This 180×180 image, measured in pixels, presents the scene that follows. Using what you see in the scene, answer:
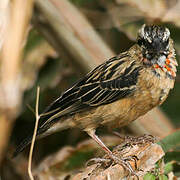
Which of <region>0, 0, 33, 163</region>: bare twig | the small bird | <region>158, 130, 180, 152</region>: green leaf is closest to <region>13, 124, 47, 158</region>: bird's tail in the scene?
the small bird

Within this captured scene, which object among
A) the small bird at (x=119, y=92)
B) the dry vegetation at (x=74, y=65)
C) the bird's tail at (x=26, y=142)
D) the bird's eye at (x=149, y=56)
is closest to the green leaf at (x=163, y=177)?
the dry vegetation at (x=74, y=65)

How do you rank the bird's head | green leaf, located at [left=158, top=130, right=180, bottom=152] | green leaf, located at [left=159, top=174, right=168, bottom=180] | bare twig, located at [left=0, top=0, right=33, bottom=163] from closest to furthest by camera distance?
bare twig, located at [left=0, top=0, right=33, bottom=163] → green leaf, located at [left=159, top=174, right=168, bottom=180] → the bird's head → green leaf, located at [left=158, top=130, right=180, bottom=152]

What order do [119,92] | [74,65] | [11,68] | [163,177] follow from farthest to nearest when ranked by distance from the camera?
1. [74,65]
2. [119,92]
3. [163,177]
4. [11,68]

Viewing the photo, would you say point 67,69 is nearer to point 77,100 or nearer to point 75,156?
point 75,156

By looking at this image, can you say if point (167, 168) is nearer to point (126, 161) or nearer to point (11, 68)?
point (126, 161)

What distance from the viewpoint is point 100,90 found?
4.59 meters

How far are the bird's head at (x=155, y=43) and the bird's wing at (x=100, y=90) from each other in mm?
226

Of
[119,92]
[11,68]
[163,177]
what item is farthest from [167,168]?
[11,68]

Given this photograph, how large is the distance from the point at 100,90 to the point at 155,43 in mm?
738

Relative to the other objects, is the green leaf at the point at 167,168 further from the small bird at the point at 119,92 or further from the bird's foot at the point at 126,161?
the small bird at the point at 119,92

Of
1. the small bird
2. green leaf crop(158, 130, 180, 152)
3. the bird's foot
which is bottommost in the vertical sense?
green leaf crop(158, 130, 180, 152)

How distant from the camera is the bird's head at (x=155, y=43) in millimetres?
4141

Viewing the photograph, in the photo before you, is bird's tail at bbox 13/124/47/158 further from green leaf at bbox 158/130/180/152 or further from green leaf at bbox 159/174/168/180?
green leaf at bbox 159/174/168/180

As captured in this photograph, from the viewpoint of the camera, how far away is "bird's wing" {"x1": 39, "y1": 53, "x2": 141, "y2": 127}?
450cm
